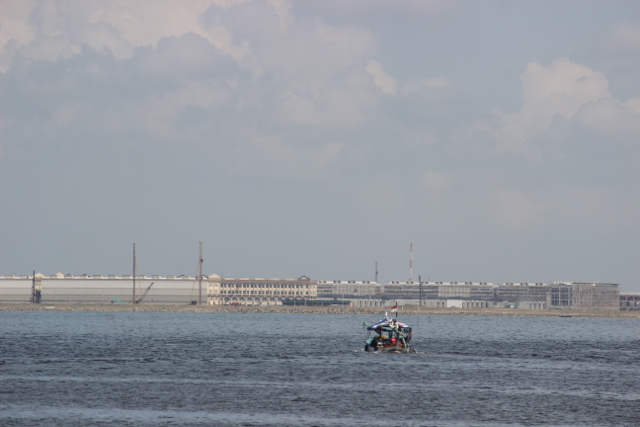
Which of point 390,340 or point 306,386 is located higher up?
point 390,340

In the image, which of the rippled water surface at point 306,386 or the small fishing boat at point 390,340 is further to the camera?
the small fishing boat at point 390,340

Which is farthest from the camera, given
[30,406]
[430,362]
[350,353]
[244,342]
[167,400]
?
[244,342]

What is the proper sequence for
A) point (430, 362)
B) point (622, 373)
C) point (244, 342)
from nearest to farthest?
point (622, 373), point (430, 362), point (244, 342)

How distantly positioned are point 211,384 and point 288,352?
92.9 feet

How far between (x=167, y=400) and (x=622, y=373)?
42741mm

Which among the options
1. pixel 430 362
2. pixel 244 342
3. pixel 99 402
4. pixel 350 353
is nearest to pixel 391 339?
pixel 350 353

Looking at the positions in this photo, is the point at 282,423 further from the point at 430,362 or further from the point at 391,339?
the point at 391,339

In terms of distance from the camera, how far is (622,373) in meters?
69.4

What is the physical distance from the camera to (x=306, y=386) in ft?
183

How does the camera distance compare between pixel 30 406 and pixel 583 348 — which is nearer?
pixel 30 406

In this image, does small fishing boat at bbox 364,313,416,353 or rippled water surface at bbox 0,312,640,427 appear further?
small fishing boat at bbox 364,313,416,353

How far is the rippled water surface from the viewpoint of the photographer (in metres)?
43.9

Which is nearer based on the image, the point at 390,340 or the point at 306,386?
the point at 306,386

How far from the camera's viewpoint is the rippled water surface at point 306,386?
144ft
